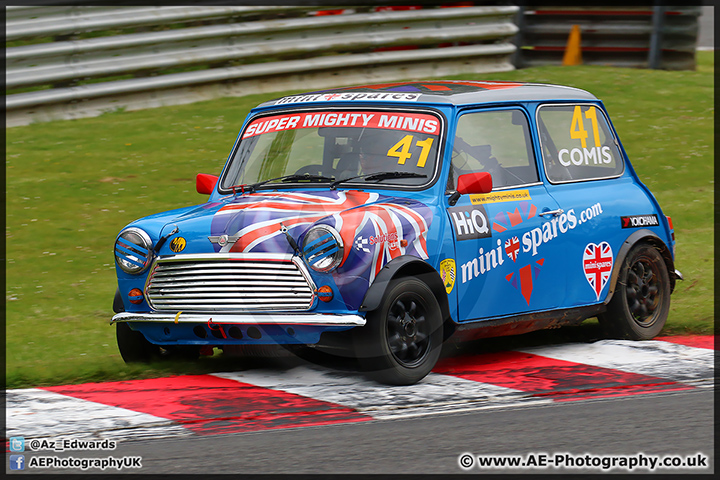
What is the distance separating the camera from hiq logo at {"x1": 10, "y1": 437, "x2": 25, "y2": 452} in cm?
491

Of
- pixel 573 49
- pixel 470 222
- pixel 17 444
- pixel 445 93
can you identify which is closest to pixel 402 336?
pixel 470 222

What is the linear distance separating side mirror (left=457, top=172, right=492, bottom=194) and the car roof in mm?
621

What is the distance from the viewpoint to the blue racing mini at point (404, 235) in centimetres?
600

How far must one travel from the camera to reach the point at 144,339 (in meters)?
6.67

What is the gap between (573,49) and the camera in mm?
17531

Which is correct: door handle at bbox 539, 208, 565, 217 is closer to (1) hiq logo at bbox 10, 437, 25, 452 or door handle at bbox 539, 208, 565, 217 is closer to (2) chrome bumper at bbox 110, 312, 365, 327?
(2) chrome bumper at bbox 110, 312, 365, 327

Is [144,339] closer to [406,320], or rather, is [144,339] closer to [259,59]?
[406,320]

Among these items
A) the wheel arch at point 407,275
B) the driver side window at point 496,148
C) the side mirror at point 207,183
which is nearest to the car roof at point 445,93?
the driver side window at point 496,148

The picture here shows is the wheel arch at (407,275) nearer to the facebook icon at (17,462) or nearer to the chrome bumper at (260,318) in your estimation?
the chrome bumper at (260,318)

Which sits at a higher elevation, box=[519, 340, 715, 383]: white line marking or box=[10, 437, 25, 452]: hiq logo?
box=[10, 437, 25, 452]: hiq logo

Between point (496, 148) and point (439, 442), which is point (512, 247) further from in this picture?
point (439, 442)

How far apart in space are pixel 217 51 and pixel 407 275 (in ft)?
27.9

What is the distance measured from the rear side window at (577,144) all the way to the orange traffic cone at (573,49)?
32.0 ft

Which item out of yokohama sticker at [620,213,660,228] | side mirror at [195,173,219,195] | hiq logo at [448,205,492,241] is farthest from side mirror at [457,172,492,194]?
side mirror at [195,173,219,195]
